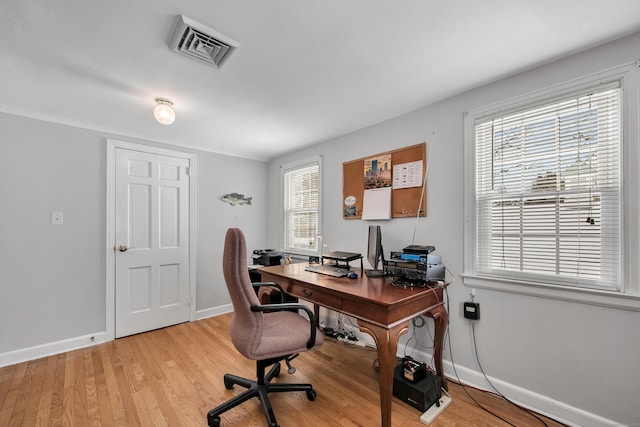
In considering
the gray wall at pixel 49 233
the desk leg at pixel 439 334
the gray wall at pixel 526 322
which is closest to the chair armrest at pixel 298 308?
the desk leg at pixel 439 334

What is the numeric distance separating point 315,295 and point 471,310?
117cm

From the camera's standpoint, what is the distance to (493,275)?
1.89 meters

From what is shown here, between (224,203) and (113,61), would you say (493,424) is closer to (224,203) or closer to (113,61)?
(113,61)

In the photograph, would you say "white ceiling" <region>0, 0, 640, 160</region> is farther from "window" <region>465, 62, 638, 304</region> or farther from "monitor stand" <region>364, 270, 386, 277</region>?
"monitor stand" <region>364, 270, 386, 277</region>

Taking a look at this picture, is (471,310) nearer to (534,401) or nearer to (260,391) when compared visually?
(534,401)

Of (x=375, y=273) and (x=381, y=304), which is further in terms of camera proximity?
(x=375, y=273)

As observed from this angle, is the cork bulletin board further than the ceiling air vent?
Yes

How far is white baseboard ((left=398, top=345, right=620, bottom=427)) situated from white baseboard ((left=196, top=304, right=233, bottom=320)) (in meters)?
2.82

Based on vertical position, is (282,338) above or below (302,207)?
below

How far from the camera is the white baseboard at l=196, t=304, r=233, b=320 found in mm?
3427

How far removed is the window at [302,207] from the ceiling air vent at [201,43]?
6.14 ft

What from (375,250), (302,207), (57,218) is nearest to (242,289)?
(375,250)

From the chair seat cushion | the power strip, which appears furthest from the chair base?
the power strip

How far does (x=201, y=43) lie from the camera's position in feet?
4.80
